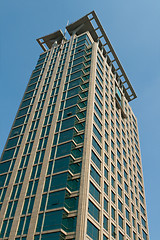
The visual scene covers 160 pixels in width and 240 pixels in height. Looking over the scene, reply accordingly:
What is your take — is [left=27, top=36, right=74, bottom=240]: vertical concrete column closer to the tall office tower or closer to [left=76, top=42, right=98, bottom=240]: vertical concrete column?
the tall office tower

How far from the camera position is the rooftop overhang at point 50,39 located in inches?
3380

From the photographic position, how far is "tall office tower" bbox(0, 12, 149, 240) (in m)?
40.1

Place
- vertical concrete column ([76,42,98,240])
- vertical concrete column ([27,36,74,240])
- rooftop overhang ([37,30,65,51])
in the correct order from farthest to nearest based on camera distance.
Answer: rooftop overhang ([37,30,65,51])
vertical concrete column ([27,36,74,240])
vertical concrete column ([76,42,98,240])

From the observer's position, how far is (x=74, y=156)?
45.9 metres

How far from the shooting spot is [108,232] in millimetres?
43750

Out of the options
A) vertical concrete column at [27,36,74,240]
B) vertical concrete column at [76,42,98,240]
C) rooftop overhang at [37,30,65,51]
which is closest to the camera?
vertical concrete column at [76,42,98,240]

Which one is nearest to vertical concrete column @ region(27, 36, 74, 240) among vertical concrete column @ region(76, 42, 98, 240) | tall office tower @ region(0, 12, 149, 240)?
tall office tower @ region(0, 12, 149, 240)

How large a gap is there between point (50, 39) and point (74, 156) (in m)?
54.3

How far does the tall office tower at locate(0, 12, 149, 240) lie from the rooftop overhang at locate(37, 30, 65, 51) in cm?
493

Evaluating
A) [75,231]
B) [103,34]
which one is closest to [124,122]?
[103,34]

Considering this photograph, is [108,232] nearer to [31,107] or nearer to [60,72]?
[31,107]

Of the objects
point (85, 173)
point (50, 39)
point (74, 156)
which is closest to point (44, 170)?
point (74, 156)

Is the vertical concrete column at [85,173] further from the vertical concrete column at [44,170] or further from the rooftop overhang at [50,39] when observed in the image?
the rooftop overhang at [50,39]

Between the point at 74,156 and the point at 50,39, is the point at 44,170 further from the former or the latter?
the point at 50,39
